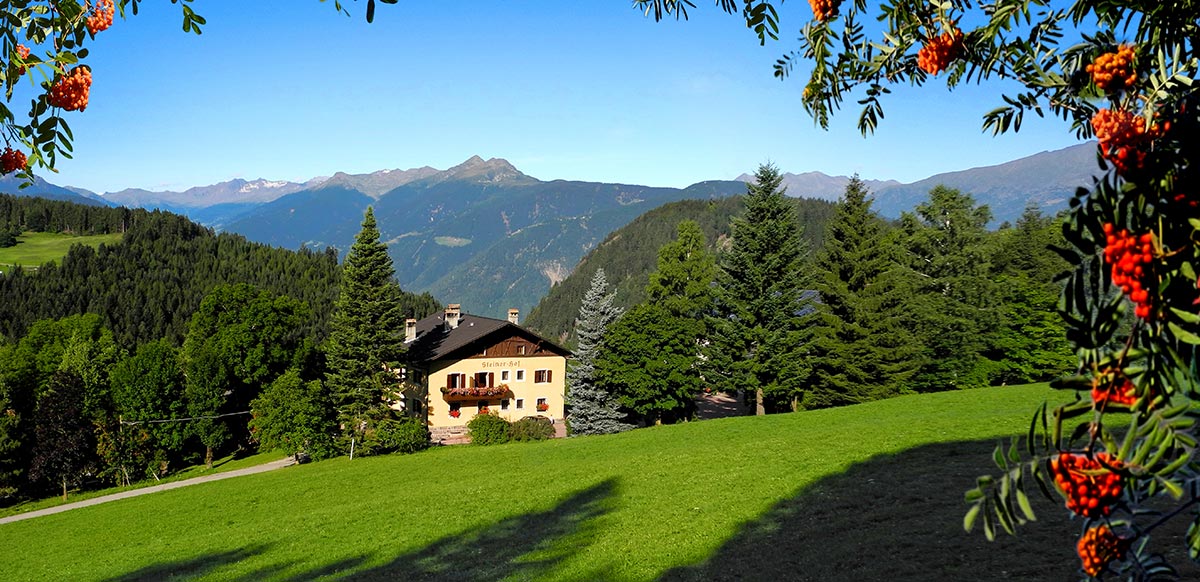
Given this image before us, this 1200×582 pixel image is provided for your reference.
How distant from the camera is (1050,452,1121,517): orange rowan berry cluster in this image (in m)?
1.38

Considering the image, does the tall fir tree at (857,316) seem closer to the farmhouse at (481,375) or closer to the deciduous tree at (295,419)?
the farmhouse at (481,375)

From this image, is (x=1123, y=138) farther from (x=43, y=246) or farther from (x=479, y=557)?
(x=43, y=246)

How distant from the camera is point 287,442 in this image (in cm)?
3622

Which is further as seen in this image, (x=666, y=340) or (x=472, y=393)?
(x=472, y=393)

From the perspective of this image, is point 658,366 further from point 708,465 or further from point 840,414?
point 708,465

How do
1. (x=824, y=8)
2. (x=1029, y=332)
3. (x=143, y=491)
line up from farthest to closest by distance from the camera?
(x=1029, y=332) → (x=143, y=491) → (x=824, y=8)

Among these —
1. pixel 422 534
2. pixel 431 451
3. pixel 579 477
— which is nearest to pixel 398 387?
pixel 431 451

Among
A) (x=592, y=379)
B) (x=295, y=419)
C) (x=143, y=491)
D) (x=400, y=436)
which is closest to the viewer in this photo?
(x=143, y=491)

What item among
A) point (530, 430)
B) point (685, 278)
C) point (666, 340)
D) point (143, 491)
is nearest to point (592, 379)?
point (530, 430)

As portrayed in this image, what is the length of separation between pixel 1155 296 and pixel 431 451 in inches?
1488

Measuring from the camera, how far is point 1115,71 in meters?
1.71

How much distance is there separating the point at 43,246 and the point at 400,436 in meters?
111

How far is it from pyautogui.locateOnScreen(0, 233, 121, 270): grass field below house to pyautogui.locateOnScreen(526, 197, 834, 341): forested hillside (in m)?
71.6

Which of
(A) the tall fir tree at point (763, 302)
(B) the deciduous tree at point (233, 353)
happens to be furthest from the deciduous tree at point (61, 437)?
(A) the tall fir tree at point (763, 302)
